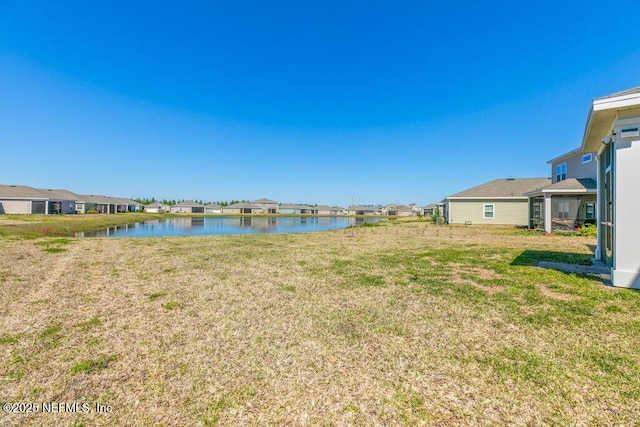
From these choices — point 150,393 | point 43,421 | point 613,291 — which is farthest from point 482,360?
point 613,291

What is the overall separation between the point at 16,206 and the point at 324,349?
54.5 metres

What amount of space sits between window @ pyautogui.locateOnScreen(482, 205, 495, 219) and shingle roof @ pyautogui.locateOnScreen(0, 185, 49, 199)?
56270mm

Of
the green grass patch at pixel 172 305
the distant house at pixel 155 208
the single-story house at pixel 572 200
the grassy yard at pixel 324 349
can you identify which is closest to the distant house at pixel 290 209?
the distant house at pixel 155 208

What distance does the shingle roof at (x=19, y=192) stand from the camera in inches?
1497

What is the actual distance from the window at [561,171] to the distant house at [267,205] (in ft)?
257

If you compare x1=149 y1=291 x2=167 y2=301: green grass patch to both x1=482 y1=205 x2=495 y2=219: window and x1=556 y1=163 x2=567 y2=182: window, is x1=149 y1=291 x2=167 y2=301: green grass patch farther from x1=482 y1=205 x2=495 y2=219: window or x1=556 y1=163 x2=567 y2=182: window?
x1=482 y1=205 x2=495 y2=219: window

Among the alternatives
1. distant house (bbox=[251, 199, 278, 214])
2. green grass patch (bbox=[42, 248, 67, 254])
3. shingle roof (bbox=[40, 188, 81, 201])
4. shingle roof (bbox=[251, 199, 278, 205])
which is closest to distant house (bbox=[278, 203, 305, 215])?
distant house (bbox=[251, 199, 278, 214])

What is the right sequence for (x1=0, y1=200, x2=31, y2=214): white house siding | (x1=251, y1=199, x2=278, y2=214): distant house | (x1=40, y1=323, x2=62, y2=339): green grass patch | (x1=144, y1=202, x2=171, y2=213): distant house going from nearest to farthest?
(x1=40, y1=323, x2=62, y2=339): green grass patch < (x1=0, y1=200, x2=31, y2=214): white house siding < (x1=144, y1=202, x2=171, y2=213): distant house < (x1=251, y1=199, x2=278, y2=214): distant house

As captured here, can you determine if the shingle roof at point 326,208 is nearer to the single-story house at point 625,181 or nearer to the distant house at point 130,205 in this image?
the distant house at point 130,205

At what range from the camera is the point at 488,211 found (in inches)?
973

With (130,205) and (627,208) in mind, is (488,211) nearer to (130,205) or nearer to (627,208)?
(627,208)

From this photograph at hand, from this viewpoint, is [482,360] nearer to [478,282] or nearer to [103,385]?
[478,282]

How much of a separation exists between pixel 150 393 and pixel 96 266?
7.36m

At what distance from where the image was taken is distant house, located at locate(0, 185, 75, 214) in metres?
37.9
